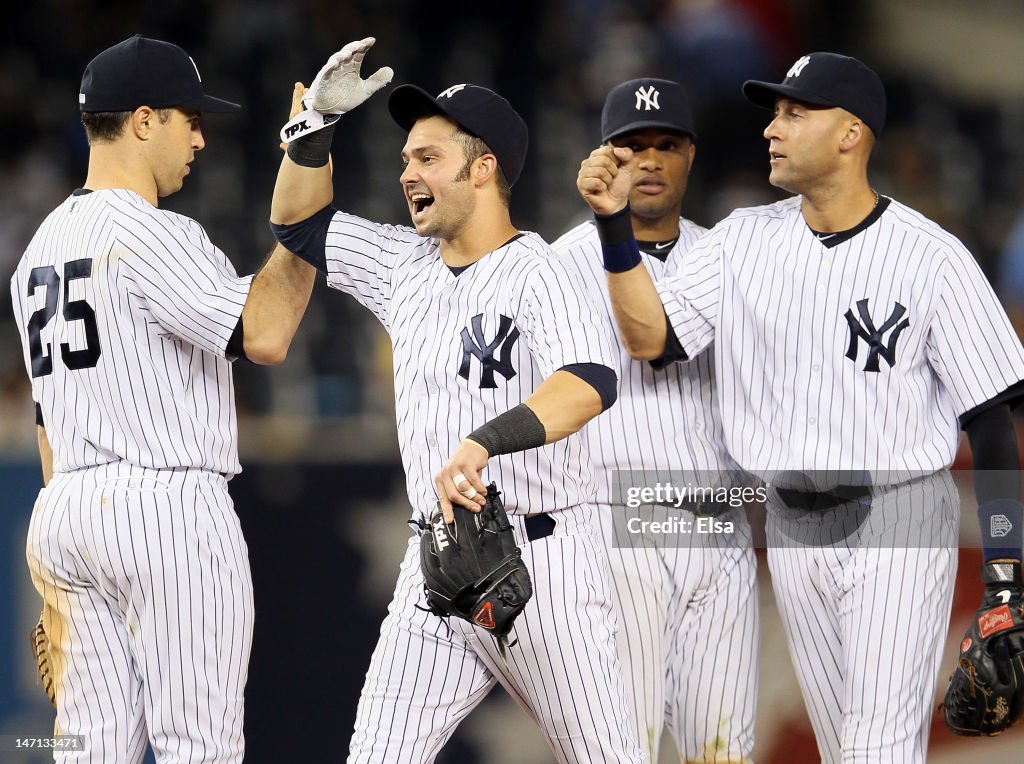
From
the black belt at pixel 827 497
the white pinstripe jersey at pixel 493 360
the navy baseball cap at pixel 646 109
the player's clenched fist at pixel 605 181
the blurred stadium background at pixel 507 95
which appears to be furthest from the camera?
the blurred stadium background at pixel 507 95

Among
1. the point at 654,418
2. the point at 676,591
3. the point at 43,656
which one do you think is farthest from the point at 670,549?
the point at 43,656

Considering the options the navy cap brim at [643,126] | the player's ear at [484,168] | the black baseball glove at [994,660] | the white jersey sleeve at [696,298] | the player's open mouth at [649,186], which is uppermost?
the navy cap brim at [643,126]

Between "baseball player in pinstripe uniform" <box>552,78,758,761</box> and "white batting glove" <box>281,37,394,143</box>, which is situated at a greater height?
"white batting glove" <box>281,37,394,143</box>

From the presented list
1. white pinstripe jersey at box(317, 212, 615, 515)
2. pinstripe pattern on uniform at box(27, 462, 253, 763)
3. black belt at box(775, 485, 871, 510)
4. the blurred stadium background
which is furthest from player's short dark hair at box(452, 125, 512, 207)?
the blurred stadium background

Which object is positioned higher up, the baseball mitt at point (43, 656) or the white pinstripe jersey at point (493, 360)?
the white pinstripe jersey at point (493, 360)

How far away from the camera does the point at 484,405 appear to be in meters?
3.21

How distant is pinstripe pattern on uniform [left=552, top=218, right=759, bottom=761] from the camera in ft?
12.3

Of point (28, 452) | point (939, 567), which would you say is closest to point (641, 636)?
point (939, 567)

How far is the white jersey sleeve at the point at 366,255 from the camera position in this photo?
3.48m

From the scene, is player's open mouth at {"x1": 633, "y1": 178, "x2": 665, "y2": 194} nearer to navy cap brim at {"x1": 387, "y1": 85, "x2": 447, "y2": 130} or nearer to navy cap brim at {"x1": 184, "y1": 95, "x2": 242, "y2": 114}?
navy cap brim at {"x1": 387, "y1": 85, "x2": 447, "y2": 130}

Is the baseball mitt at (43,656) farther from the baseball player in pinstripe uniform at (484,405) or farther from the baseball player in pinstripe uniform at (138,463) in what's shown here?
the baseball player in pinstripe uniform at (484,405)

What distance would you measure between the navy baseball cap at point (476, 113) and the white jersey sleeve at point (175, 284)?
0.61 m

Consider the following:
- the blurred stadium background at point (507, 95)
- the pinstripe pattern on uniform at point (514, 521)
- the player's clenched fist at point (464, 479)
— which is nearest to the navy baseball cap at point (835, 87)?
the pinstripe pattern on uniform at point (514, 521)

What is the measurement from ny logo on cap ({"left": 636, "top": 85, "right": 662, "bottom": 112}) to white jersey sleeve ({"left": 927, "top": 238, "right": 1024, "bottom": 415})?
0.96 metres
